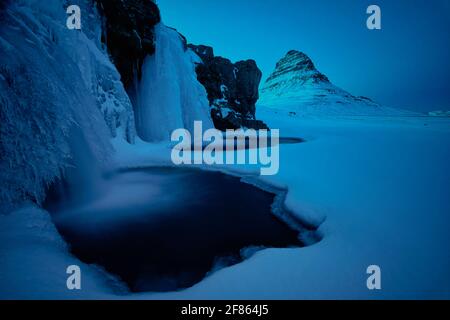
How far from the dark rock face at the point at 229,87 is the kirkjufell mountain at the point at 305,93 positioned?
1072 inches

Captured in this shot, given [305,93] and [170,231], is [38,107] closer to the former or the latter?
[170,231]

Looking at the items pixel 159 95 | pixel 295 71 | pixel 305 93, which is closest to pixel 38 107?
pixel 159 95

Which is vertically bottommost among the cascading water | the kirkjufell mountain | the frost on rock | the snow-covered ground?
the snow-covered ground

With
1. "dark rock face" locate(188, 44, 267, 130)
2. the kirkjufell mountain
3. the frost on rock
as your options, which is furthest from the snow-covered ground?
the kirkjufell mountain

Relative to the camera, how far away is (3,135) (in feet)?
12.5

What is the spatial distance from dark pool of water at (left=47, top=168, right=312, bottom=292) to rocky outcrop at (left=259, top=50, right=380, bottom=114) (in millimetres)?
49765

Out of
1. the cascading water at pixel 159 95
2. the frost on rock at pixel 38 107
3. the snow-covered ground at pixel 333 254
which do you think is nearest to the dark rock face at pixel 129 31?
the cascading water at pixel 159 95

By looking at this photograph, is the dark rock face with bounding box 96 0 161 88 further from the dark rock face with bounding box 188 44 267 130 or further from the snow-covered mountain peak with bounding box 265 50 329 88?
the snow-covered mountain peak with bounding box 265 50 329 88

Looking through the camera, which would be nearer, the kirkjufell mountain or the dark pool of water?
the dark pool of water

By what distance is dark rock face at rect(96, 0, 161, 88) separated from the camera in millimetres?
12031

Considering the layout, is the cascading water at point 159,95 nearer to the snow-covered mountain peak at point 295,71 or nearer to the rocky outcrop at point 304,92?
the rocky outcrop at point 304,92

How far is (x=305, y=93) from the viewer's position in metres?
71.1

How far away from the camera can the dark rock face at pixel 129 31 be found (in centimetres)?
1203
